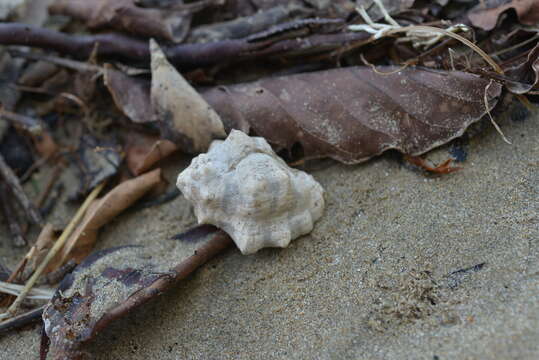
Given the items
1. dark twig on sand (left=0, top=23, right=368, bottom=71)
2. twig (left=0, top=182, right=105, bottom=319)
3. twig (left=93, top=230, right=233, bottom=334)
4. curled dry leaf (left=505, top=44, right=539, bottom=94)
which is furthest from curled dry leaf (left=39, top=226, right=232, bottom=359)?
curled dry leaf (left=505, top=44, right=539, bottom=94)

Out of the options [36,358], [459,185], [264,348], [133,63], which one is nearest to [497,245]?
[459,185]

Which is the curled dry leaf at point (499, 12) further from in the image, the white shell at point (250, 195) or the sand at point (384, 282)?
the white shell at point (250, 195)

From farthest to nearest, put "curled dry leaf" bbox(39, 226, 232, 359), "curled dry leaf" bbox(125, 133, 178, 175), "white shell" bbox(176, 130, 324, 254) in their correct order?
1. "curled dry leaf" bbox(125, 133, 178, 175)
2. "white shell" bbox(176, 130, 324, 254)
3. "curled dry leaf" bbox(39, 226, 232, 359)

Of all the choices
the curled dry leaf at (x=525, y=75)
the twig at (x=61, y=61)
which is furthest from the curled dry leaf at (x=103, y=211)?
the curled dry leaf at (x=525, y=75)

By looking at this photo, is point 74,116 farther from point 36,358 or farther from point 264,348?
point 264,348

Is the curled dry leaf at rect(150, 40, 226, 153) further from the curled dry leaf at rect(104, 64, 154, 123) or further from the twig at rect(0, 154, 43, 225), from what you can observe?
the twig at rect(0, 154, 43, 225)

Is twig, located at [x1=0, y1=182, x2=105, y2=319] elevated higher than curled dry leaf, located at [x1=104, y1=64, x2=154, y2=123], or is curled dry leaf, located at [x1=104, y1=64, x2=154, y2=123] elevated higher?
curled dry leaf, located at [x1=104, y1=64, x2=154, y2=123]
